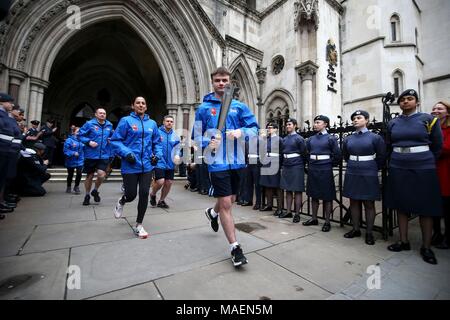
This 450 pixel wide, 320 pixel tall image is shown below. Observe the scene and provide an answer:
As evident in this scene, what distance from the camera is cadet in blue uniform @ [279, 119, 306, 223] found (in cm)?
422

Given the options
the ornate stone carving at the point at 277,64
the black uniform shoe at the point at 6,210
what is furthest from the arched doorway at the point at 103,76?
the black uniform shoe at the point at 6,210

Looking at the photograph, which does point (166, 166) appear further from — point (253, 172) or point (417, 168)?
point (417, 168)

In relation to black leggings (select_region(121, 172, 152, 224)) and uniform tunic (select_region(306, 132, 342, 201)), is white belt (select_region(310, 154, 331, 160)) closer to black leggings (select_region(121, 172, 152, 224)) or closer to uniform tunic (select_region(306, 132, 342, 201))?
uniform tunic (select_region(306, 132, 342, 201))

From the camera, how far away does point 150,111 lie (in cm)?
1664

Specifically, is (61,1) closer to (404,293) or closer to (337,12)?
(404,293)

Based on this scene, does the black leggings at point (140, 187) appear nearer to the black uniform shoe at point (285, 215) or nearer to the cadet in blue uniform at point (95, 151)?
the cadet in blue uniform at point (95, 151)

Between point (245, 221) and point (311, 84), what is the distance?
10.7 m

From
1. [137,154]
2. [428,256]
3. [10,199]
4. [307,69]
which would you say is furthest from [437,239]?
[307,69]

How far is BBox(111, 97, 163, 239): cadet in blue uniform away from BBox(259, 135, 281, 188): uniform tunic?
2.59m

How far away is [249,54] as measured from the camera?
44.7 feet

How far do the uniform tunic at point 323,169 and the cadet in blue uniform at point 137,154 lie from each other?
9.07 ft

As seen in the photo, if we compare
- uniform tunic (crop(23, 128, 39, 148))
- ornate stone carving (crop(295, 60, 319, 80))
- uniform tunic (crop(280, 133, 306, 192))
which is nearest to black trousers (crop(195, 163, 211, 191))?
uniform tunic (crop(280, 133, 306, 192))

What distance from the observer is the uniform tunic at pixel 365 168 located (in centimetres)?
320
